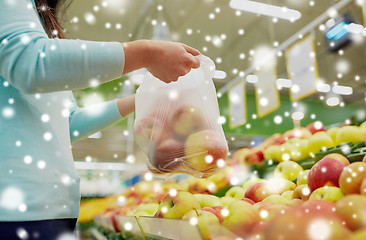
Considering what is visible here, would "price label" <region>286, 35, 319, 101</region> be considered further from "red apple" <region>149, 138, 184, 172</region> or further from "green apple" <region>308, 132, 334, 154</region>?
"red apple" <region>149, 138, 184, 172</region>

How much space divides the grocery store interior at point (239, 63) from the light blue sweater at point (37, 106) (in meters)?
0.30

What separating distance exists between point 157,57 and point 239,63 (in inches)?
170

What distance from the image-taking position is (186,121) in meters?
0.87

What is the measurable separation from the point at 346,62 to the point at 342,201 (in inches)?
240

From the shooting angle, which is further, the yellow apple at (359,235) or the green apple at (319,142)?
the green apple at (319,142)

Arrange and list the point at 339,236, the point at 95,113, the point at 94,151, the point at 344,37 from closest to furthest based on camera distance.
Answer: the point at 339,236, the point at 95,113, the point at 344,37, the point at 94,151

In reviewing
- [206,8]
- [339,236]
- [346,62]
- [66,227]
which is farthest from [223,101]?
[339,236]

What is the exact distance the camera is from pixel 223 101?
19.5 feet

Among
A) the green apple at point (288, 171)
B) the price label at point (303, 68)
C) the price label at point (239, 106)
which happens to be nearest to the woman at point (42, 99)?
the green apple at point (288, 171)

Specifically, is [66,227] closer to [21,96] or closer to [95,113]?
[21,96]

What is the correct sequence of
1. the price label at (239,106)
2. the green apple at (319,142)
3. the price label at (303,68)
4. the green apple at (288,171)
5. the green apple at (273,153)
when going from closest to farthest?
the green apple at (288,171), the green apple at (319,142), the green apple at (273,153), the price label at (303,68), the price label at (239,106)

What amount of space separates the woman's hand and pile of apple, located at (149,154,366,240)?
0.31 meters

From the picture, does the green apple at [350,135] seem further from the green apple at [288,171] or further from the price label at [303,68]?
the price label at [303,68]

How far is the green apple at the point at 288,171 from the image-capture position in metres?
1.29
